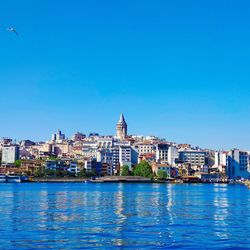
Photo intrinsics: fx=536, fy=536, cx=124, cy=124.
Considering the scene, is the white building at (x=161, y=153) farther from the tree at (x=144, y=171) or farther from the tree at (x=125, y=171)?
the tree at (x=125, y=171)

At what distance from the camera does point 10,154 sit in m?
120

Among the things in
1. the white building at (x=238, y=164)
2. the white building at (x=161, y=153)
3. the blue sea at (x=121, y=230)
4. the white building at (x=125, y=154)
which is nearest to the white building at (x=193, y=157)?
the white building at (x=161, y=153)

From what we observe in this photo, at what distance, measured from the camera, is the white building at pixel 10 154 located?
120 metres

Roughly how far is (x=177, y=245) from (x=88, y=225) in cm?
460

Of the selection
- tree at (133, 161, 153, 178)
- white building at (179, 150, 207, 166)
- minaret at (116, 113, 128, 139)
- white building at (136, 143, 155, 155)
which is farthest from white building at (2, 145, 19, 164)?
minaret at (116, 113, 128, 139)

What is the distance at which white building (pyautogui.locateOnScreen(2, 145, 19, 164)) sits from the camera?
119675 mm

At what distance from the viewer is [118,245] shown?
565 inches

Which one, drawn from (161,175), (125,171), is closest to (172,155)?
(161,175)

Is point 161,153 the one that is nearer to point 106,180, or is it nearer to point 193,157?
point 193,157

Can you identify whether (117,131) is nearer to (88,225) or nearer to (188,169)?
(188,169)

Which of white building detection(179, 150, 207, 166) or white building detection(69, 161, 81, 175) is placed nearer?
white building detection(69, 161, 81, 175)

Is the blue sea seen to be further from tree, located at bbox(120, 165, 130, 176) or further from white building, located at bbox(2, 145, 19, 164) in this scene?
white building, located at bbox(2, 145, 19, 164)

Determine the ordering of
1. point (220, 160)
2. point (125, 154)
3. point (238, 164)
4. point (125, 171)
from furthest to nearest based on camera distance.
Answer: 1. point (238, 164)
2. point (220, 160)
3. point (125, 154)
4. point (125, 171)

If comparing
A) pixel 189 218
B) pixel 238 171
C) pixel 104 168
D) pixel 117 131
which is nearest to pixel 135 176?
pixel 104 168
